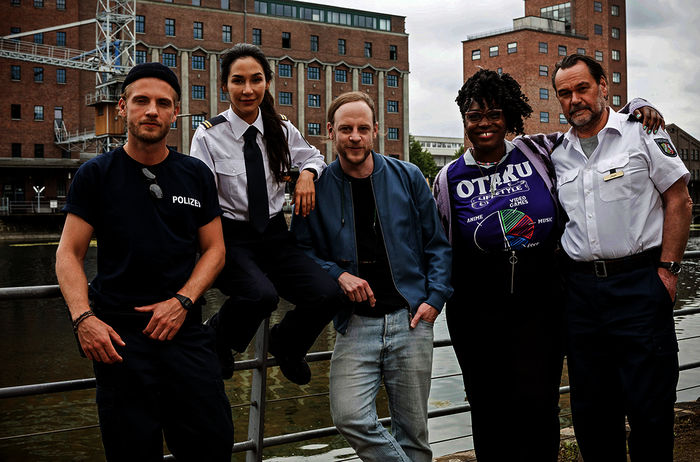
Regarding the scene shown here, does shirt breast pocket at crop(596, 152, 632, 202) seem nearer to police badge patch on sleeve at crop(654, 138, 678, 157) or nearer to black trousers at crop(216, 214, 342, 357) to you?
police badge patch on sleeve at crop(654, 138, 678, 157)

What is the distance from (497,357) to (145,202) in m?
2.01

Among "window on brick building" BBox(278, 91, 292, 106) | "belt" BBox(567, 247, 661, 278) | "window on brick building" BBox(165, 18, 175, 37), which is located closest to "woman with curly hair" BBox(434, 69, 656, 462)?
"belt" BBox(567, 247, 661, 278)

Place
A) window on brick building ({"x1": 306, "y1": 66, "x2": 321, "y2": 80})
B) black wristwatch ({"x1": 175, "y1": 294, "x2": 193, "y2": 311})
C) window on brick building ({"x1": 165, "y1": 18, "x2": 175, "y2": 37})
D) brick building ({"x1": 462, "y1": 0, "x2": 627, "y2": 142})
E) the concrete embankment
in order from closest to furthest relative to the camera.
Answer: black wristwatch ({"x1": 175, "y1": 294, "x2": 193, "y2": 311}) → the concrete embankment → window on brick building ({"x1": 165, "y1": 18, "x2": 175, "y2": 37}) → window on brick building ({"x1": 306, "y1": 66, "x2": 321, "y2": 80}) → brick building ({"x1": 462, "y1": 0, "x2": 627, "y2": 142})

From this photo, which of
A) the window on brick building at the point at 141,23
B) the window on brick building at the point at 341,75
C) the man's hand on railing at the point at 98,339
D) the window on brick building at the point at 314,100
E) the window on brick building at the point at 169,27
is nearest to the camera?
the man's hand on railing at the point at 98,339

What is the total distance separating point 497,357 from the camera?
3617 mm

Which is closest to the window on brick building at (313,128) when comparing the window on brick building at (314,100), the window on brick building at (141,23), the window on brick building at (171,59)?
the window on brick building at (314,100)

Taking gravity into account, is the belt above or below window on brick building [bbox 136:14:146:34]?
below

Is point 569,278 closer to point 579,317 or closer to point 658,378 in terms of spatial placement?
point 579,317

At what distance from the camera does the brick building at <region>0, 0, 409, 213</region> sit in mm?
54125

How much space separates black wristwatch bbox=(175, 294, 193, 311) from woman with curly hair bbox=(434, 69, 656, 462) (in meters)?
1.52

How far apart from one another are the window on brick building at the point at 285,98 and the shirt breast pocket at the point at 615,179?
198 ft

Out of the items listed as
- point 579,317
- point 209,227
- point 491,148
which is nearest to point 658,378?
point 579,317

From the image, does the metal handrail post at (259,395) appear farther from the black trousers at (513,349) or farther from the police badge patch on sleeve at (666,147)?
the police badge patch on sleeve at (666,147)

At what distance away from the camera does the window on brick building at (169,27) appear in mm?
59594
